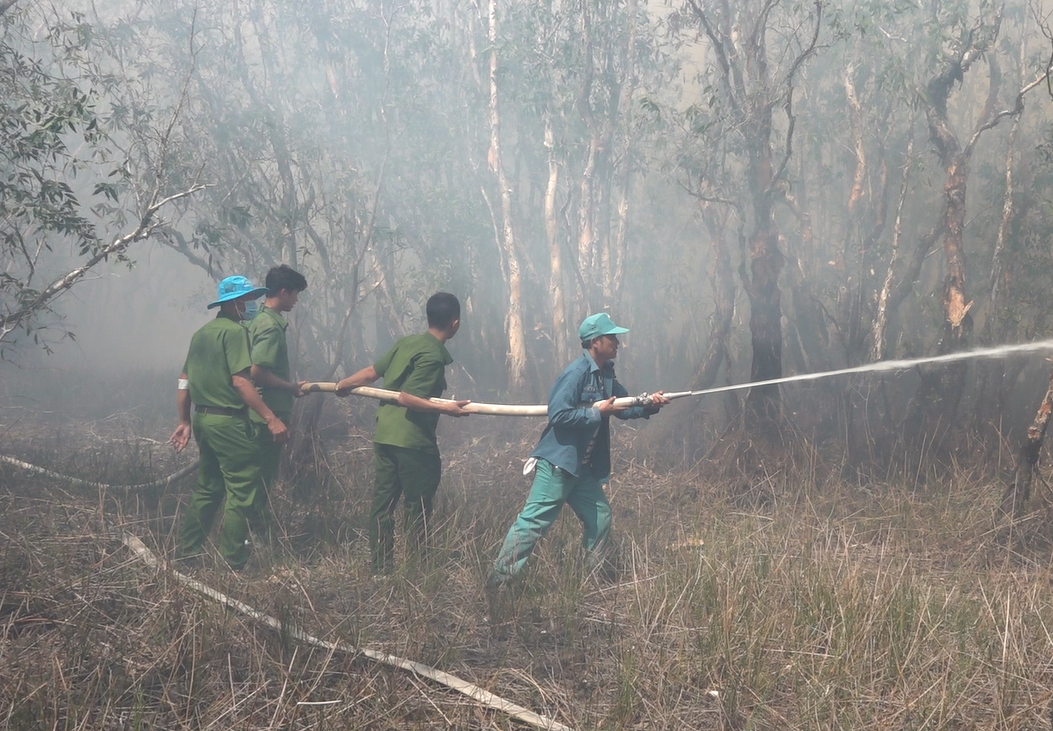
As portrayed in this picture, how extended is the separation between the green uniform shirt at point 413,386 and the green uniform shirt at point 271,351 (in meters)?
0.80

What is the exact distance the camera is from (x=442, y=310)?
5289 millimetres

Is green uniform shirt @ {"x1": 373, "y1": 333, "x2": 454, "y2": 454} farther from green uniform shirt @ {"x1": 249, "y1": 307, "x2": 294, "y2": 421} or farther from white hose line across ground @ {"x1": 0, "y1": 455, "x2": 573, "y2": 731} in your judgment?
white hose line across ground @ {"x1": 0, "y1": 455, "x2": 573, "y2": 731}

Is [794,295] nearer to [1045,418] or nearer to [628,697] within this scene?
[1045,418]

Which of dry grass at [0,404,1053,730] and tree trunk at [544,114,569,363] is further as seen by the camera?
tree trunk at [544,114,569,363]

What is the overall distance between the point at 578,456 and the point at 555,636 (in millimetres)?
1028

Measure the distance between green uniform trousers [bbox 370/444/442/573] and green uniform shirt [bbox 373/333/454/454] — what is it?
71 mm

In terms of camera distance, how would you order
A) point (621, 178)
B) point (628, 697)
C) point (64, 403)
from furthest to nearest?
point (621, 178) → point (64, 403) → point (628, 697)

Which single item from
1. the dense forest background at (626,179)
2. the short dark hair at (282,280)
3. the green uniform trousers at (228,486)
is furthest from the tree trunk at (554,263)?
the green uniform trousers at (228,486)

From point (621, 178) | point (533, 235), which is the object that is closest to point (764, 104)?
point (621, 178)

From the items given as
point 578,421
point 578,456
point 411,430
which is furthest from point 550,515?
point 411,430

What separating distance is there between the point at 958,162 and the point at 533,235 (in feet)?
34.8

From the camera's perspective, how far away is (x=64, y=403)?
1529cm

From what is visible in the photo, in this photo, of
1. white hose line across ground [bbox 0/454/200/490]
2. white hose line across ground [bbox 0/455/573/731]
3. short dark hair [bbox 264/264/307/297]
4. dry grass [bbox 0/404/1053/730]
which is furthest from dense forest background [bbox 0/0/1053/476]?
white hose line across ground [bbox 0/455/573/731]

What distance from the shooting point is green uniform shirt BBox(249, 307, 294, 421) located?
18.3 feet
